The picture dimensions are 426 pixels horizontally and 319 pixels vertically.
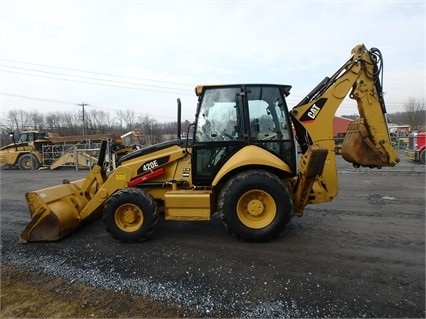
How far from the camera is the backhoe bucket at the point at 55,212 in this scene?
5211 millimetres

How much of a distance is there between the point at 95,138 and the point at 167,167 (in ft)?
54.8

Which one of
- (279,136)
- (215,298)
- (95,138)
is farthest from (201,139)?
(95,138)

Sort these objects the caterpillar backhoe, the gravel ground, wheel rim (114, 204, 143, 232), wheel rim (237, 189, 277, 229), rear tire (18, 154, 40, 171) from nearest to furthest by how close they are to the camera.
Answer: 1. the gravel ground
2. wheel rim (237, 189, 277, 229)
3. the caterpillar backhoe
4. wheel rim (114, 204, 143, 232)
5. rear tire (18, 154, 40, 171)

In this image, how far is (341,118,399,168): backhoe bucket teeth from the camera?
206 inches

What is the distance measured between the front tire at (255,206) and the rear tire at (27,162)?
2033 centimetres

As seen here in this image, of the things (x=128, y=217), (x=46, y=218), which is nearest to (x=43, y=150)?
(x=46, y=218)

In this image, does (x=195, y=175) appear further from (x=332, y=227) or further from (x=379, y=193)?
(x=379, y=193)

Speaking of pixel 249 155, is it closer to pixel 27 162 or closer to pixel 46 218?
pixel 46 218

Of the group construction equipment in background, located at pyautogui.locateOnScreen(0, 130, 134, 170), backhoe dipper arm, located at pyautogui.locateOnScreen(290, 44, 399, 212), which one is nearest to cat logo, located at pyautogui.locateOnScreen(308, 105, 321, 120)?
backhoe dipper arm, located at pyautogui.locateOnScreen(290, 44, 399, 212)

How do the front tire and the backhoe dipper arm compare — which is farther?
the backhoe dipper arm

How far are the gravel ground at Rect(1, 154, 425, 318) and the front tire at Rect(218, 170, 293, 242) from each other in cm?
22

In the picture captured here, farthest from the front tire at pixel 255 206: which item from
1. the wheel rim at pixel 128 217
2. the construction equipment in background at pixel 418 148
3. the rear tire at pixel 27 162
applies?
the rear tire at pixel 27 162

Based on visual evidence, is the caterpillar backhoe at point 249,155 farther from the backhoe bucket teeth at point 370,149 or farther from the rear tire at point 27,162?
the rear tire at point 27,162

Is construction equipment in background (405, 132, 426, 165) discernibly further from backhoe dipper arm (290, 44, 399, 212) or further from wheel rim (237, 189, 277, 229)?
wheel rim (237, 189, 277, 229)
